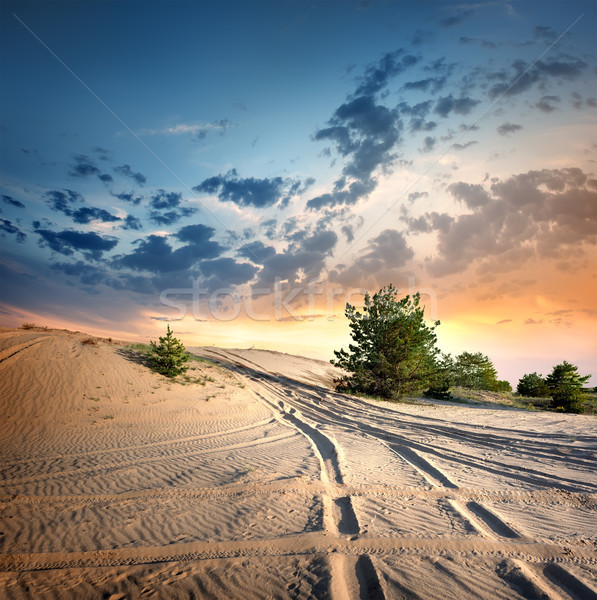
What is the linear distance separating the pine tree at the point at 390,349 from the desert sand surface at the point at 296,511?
8216 mm

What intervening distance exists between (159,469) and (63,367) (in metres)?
12.3

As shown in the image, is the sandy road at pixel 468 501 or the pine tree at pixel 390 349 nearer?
the sandy road at pixel 468 501

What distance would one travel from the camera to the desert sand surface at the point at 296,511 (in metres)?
3.06

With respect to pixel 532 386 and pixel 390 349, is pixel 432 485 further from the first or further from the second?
pixel 532 386

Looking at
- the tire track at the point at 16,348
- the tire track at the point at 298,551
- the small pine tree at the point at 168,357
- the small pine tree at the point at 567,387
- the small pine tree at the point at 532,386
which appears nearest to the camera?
the tire track at the point at 298,551

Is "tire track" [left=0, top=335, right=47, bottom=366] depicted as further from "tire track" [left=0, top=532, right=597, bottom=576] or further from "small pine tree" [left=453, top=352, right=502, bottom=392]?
"small pine tree" [left=453, top=352, right=502, bottom=392]

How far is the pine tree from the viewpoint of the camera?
18.8 meters

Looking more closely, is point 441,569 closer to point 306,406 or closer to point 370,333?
point 306,406

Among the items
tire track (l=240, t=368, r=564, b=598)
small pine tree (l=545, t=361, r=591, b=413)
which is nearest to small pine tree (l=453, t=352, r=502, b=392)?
small pine tree (l=545, t=361, r=591, b=413)

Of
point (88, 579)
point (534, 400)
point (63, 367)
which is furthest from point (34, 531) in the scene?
point (534, 400)

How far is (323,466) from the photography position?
252 inches

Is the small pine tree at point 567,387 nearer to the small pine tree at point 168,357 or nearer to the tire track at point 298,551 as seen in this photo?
the tire track at point 298,551

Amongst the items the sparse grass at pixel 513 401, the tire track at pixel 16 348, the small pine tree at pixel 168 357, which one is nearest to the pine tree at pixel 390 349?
the sparse grass at pixel 513 401

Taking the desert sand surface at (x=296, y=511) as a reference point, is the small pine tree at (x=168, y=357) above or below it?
above
